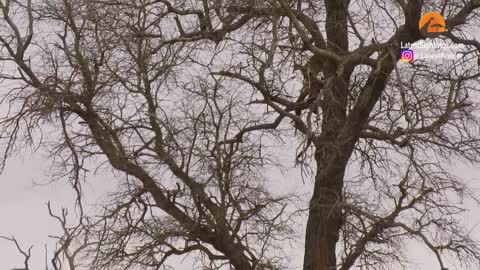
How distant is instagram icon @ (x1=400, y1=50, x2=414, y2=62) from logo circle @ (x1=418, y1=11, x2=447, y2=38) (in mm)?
347

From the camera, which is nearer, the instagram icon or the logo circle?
the logo circle

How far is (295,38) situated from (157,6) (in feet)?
6.04

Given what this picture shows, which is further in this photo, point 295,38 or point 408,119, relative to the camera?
point 295,38

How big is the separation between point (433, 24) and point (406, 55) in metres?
0.50

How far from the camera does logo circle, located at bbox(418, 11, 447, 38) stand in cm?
1078

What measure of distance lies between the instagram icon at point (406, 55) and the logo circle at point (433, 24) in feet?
1.14

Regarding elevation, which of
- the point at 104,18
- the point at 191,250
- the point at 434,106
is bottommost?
the point at 191,250

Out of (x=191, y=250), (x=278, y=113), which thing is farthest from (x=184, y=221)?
(x=278, y=113)

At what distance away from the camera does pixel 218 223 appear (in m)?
11.5

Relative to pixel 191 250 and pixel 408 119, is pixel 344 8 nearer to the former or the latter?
pixel 408 119

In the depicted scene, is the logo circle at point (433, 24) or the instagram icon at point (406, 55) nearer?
the logo circle at point (433, 24)

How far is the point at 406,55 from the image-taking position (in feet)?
36.7

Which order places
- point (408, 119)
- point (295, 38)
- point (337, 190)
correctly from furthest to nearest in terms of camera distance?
point (337, 190) < point (295, 38) < point (408, 119)

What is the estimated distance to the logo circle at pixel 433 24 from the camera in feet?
35.4
